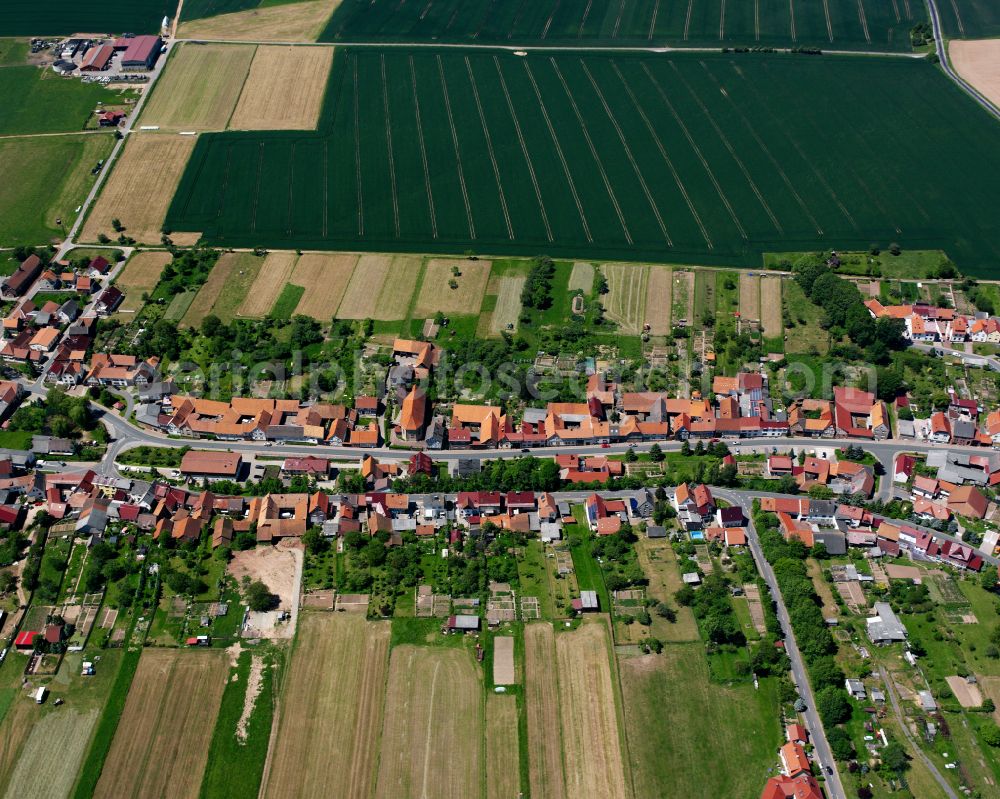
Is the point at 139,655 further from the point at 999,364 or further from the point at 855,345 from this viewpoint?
the point at 999,364

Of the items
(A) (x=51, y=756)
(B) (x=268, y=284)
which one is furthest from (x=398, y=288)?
(A) (x=51, y=756)

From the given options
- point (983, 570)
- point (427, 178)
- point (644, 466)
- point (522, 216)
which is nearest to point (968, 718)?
point (983, 570)

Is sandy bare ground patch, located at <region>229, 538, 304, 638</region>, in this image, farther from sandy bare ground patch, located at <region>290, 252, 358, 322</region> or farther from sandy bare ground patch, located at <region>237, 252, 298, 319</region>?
sandy bare ground patch, located at <region>237, 252, 298, 319</region>

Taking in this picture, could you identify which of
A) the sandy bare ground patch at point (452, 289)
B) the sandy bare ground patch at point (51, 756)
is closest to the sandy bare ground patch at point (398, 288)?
the sandy bare ground patch at point (452, 289)

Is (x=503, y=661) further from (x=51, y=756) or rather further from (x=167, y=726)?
(x=51, y=756)

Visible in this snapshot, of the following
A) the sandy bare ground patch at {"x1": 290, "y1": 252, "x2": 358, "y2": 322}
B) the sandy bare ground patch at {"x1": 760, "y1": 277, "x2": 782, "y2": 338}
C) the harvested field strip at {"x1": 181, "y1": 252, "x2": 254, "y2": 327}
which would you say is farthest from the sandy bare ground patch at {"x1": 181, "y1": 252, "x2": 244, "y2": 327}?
the sandy bare ground patch at {"x1": 760, "y1": 277, "x2": 782, "y2": 338}

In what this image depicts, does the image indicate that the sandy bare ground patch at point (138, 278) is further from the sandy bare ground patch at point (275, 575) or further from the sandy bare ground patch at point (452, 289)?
the sandy bare ground patch at point (275, 575)
